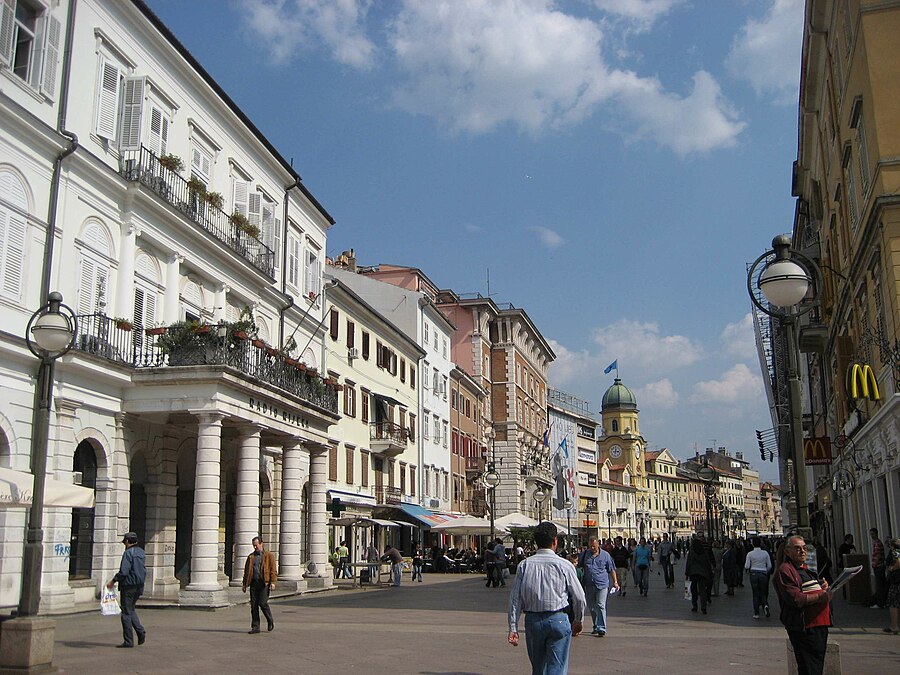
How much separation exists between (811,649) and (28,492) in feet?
32.1

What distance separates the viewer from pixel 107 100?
2059cm

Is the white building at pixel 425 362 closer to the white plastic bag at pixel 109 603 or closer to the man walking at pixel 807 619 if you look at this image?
the white plastic bag at pixel 109 603

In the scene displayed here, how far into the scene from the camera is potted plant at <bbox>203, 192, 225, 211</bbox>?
24.6m

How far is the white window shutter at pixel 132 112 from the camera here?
69.1 feet

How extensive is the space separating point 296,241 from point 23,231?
1459 cm

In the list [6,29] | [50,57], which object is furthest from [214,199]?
[6,29]

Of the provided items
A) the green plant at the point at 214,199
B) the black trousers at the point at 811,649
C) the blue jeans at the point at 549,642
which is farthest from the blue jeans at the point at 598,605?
the green plant at the point at 214,199

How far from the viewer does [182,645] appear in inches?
560

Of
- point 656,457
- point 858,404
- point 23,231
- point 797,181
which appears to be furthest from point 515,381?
point 656,457

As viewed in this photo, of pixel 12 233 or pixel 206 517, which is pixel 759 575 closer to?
pixel 206 517

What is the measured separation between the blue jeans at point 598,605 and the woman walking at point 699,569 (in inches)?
195

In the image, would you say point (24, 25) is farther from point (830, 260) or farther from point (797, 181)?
point (797, 181)

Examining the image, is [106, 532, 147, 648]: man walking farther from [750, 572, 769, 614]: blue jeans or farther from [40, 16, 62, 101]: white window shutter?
[750, 572, 769, 614]: blue jeans

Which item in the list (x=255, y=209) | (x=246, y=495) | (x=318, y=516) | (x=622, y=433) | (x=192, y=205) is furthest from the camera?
(x=622, y=433)
